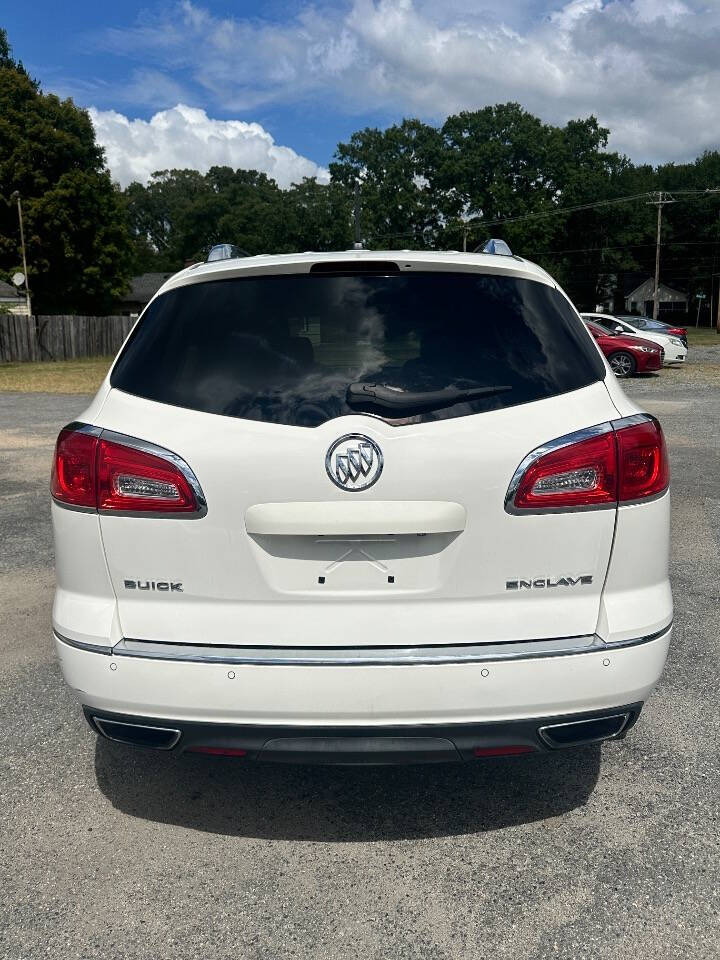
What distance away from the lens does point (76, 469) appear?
8.47ft

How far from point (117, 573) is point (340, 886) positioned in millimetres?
1092

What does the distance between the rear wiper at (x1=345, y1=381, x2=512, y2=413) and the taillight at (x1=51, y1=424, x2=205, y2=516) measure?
0.50 meters

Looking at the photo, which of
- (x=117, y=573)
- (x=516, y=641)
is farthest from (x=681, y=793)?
(x=117, y=573)

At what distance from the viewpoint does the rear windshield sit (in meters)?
2.50

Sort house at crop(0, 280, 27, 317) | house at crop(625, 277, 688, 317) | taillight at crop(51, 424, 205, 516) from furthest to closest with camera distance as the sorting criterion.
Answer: house at crop(625, 277, 688, 317) → house at crop(0, 280, 27, 317) → taillight at crop(51, 424, 205, 516)

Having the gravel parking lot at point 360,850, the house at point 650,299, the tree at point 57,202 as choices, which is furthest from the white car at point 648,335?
the house at point 650,299

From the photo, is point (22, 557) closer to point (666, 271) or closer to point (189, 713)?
point (189, 713)

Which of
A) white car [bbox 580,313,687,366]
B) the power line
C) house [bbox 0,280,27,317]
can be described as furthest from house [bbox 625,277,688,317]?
white car [bbox 580,313,687,366]

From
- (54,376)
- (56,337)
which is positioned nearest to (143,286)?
(56,337)

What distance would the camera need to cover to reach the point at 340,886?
257cm

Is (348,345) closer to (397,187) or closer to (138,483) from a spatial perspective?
(138,483)

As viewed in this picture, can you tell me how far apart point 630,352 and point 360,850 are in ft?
74.7

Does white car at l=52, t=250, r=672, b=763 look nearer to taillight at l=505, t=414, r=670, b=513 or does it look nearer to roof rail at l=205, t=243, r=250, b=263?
taillight at l=505, t=414, r=670, b=513

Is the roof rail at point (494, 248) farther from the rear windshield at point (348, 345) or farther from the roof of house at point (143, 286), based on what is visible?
the roof of house at point (143, 286)
